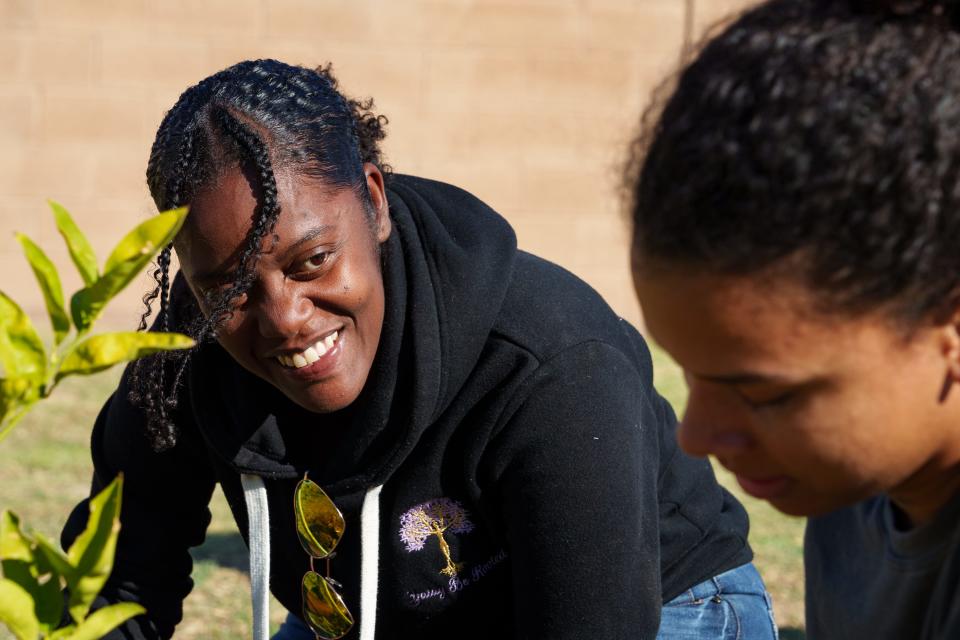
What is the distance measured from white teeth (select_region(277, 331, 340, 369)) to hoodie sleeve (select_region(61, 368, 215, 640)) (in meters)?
0.49

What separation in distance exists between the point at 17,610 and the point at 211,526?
337 centimetres

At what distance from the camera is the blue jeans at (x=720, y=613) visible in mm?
2346

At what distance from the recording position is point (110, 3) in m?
7.08

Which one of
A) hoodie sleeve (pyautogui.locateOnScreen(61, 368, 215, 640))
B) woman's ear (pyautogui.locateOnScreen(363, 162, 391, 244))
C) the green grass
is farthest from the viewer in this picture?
the green grass

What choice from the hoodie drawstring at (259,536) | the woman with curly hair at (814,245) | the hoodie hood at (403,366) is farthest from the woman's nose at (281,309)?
the woman with curly hair at (814,245)

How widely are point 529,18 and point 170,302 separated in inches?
216

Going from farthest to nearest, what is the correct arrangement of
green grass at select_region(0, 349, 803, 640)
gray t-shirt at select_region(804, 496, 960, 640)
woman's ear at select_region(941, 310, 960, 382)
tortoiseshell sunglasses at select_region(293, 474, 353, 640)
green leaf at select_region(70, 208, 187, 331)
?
green grass at select_region(0, 349, 803, 640) < tortoiseshell sunglasses at select_region(293, 474, 353, 640) < gray t-shirt at select_region(804, 496, 960, 640) < woman's ear at select_region(941, 310, 960, 382) < green leaf at select_region(70, 208, 187, 331)

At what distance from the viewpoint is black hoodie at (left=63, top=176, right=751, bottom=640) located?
209cm

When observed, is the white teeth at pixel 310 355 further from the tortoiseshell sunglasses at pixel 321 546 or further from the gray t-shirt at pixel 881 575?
the gray t-shirt at pixel 881 575

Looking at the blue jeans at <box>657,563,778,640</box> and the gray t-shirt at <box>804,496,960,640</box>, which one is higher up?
the gray t-shirt at <box>804,496,960,640</box>

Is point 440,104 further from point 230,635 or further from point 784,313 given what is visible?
point 784,313

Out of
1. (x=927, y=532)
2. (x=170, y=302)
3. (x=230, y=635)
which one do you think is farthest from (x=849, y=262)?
(x=230, y=635)

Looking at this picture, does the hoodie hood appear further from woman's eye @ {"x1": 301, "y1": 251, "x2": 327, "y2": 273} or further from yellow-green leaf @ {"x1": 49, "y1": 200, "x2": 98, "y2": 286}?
yellow-green leaf @ {"x1": 49, "y1": 200, "x2": 98, "y2": 286}

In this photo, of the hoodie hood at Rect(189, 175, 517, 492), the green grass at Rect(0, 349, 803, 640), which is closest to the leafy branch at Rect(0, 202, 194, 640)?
the hoodie hood at Rect(189, 175, 517, 492)
